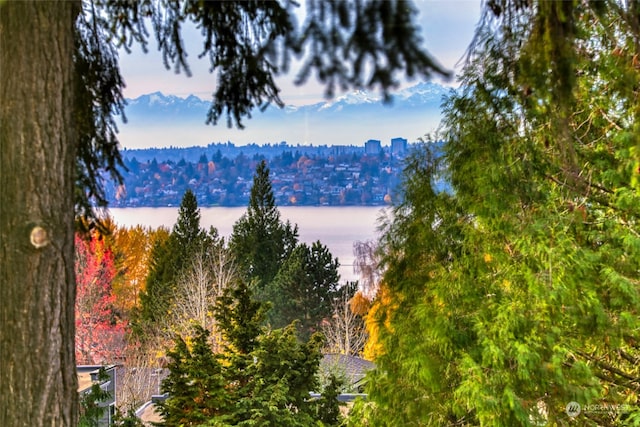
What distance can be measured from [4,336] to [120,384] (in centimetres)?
1098

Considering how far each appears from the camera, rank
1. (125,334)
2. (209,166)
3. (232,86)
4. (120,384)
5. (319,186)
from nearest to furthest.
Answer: (232,86)
(319,186)
(209,166)
(120,384)
(125,334)

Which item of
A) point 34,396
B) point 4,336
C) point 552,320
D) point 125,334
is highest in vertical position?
point 4,336

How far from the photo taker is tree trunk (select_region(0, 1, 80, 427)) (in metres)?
1.40

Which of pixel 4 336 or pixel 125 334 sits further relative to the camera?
pixel 125 334

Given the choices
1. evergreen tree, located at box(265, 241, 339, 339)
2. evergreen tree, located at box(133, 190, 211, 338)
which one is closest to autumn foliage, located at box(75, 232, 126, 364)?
evergreen tree, located at box(133, 190, 211, 338)

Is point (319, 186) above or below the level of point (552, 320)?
above

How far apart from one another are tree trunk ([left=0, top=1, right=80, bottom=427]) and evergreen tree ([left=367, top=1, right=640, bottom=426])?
7.29ft

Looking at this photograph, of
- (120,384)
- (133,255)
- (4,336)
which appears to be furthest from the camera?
(133,255)

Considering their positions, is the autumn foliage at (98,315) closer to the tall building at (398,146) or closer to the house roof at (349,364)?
the house roof at (349,364)

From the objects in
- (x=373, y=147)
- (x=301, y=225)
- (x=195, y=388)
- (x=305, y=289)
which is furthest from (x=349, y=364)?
(x=373, y=147)

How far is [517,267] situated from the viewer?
3502 mm

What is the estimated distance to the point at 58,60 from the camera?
1433 mm

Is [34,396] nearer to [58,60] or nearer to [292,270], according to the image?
[58,60]

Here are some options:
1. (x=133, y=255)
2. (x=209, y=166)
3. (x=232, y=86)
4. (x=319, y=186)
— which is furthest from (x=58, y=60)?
(x=133, y=255)
